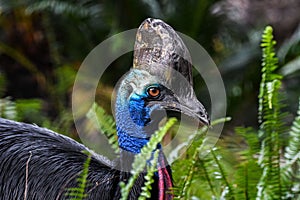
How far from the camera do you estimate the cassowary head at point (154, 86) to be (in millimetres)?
2357

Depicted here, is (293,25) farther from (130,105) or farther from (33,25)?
(130,105)

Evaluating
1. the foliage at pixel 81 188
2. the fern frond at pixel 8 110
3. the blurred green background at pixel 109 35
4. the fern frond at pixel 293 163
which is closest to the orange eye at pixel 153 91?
the foliage at pixel 81 188

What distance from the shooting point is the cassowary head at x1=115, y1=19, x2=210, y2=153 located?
236cm

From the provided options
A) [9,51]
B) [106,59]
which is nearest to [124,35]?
[106,59]

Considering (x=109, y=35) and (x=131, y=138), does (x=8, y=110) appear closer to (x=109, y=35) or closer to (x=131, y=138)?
(x=131, y=138)

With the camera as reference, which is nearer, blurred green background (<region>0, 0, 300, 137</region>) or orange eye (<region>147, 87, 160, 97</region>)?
orange eye (<region>147, 87, 160, 97</region>)

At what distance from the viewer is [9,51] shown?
600 centimetres

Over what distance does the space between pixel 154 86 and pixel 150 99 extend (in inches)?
1.9

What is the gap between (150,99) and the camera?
239 centimetres

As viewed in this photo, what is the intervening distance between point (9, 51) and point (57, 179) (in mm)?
3637

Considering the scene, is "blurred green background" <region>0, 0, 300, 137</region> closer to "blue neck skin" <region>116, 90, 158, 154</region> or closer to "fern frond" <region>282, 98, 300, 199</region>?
"fern frond" <region>282, 98, 300, 199</region>

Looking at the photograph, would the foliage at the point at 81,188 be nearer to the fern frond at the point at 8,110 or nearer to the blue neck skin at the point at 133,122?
the blue neck skin at the point at 133,122

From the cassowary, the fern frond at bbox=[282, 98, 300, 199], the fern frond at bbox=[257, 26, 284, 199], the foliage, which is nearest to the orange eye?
→ the cassowary

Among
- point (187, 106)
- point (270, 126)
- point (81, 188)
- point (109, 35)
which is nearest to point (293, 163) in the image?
point (270, 126)
